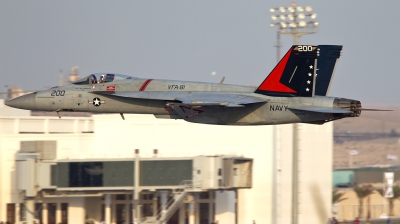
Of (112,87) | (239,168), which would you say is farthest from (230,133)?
(112,87)

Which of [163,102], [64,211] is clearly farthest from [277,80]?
[64,211]

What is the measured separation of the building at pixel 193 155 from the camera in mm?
41156

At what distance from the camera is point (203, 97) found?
23312 millimetres

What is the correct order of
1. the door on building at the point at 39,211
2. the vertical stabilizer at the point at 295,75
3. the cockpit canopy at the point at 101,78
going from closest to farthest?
the vertical stabilizer at the point at 295,75 < the cockpit canopy at the point at 101,78 < the door on building at the point at 39,211

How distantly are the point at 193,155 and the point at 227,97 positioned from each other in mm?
19763

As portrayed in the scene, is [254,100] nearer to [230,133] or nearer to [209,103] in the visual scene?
[209,103]

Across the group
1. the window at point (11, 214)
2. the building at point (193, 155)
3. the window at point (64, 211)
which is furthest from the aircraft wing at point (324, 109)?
the window at point (11, 214)

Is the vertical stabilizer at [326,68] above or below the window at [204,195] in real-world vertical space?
above

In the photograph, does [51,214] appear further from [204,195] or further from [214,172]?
[214,172]

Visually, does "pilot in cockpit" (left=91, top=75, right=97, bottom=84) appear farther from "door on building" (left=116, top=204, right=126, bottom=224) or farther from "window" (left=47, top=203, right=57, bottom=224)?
"door on building" (left=116, top=204, right=126, bottom=224)

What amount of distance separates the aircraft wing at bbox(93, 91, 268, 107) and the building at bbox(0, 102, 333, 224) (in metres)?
16.3

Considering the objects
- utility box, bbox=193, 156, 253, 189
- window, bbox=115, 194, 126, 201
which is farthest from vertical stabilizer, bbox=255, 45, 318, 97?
window, bbox=115, 194, 126, 201

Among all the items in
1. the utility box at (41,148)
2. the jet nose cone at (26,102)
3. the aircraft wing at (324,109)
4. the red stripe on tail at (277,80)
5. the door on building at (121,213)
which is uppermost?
the red stripe on tail at (277,80)

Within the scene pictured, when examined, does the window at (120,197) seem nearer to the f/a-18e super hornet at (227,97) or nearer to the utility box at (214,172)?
the utility box at (214,172)
